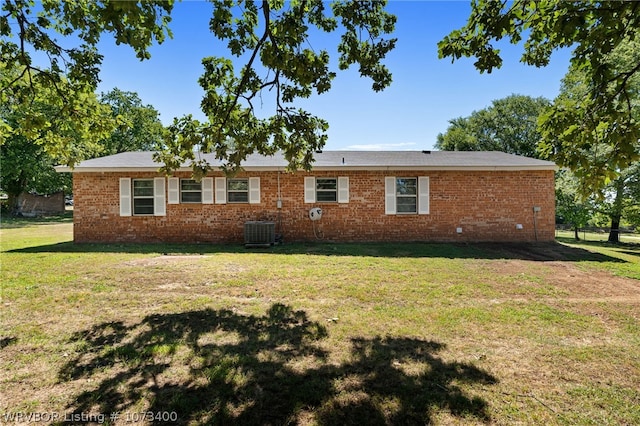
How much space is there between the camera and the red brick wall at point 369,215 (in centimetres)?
1158

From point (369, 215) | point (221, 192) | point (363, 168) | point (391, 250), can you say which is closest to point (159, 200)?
point (221, 192)

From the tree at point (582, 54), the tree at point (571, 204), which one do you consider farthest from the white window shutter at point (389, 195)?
the tree at point (571, 204)

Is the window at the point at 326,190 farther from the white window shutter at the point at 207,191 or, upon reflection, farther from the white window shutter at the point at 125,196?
the white window shutter at the point at 125,196

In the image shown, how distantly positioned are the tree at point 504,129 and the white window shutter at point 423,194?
24115mm

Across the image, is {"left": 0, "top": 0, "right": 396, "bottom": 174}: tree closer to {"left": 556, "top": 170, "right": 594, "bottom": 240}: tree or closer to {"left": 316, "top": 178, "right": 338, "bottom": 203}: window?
{"left": 316, "top": 178, "right": 338, "bottom": 203}: window

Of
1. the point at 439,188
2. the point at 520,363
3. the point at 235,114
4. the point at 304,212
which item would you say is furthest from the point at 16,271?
the point at 439,188

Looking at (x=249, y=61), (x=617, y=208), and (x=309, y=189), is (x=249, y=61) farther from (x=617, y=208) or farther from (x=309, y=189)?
(x=617, y=208)

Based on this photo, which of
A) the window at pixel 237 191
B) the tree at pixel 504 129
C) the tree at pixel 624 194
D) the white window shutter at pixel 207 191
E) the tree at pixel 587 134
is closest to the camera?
the tree at pixel 587 134

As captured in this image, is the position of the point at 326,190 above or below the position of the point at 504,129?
below

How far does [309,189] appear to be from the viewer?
11617 millimetres

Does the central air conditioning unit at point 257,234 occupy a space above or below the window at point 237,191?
below

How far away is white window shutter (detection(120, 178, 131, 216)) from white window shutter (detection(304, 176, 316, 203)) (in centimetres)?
624

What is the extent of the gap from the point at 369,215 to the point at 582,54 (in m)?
8.45

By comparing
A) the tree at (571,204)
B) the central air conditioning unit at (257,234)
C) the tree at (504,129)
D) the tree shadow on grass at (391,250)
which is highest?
the tree at (504,129)
